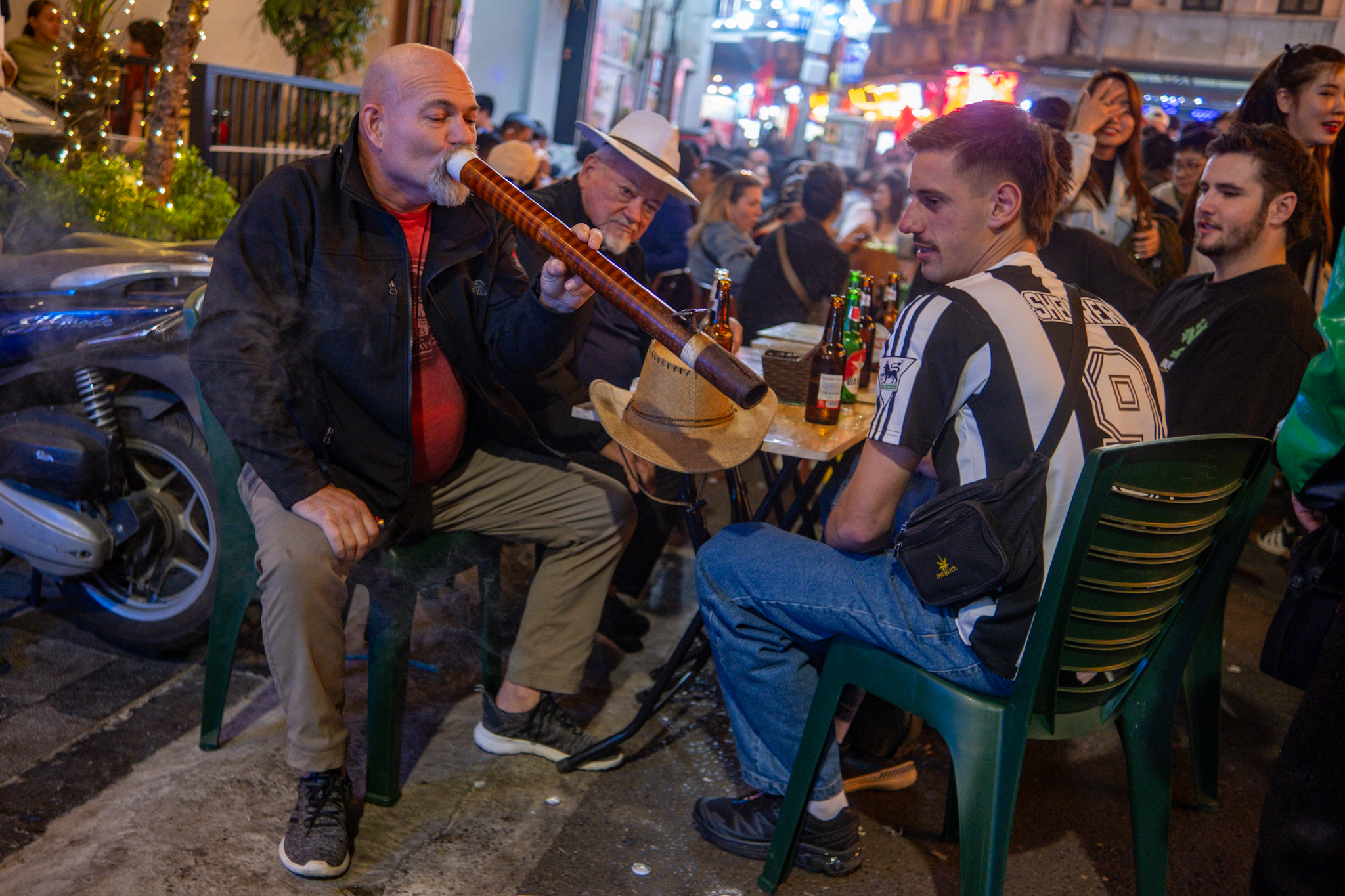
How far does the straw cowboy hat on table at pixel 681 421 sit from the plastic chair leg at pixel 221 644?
112 cm

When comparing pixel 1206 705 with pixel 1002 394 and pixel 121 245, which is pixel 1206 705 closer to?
pixel 1002 394

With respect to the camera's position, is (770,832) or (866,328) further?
(866,328)

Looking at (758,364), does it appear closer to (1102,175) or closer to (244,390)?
(244,390)

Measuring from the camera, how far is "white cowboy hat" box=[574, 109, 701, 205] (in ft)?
11.9

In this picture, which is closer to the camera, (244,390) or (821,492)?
(244,390)

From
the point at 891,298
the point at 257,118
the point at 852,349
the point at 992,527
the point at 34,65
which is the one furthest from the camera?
the point at 257,118

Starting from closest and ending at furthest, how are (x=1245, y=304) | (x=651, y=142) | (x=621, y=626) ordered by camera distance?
(x=1245, y=304) < (x=651, y=142) < (x=621, y=626)

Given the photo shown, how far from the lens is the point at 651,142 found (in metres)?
3.70

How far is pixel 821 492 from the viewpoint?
3398 mm

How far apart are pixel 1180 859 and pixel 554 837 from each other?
69.0 inches

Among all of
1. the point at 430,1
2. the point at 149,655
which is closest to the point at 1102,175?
the point at 149,655

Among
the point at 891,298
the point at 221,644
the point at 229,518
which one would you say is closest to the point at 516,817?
the point at 221,644

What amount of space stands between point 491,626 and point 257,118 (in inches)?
211

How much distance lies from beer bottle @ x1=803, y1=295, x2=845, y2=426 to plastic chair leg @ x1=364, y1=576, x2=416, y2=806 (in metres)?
1.28
